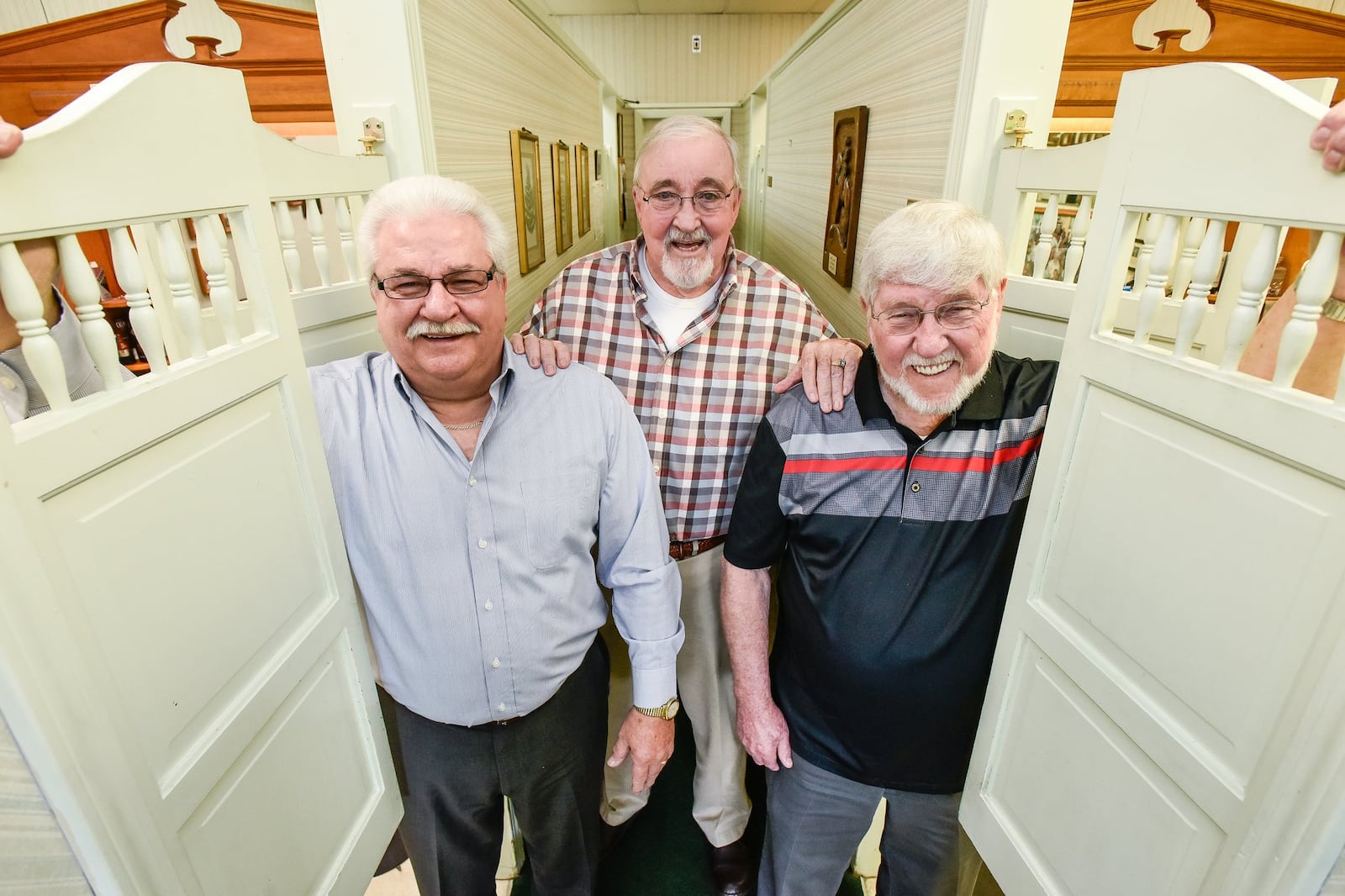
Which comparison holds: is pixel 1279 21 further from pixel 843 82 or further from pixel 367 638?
pixel 367 638

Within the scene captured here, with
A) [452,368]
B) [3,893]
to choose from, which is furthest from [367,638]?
[3,893]

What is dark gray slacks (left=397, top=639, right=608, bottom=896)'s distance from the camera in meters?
1.46

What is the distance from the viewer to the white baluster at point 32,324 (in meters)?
0.62

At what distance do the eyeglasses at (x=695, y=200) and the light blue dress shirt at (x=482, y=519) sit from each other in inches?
24.7

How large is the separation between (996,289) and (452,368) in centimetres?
113

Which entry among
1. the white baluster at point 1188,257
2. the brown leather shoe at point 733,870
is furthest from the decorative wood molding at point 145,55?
the brown leather shoe at point 733,870

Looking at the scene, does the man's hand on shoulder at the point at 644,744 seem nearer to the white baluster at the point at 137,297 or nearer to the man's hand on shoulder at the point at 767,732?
the man's hand on shoulder at the point at 767,732

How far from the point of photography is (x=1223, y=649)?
0.85 meters

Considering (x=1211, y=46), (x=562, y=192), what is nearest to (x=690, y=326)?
(x=562, y=192)

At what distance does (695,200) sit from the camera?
182 cm

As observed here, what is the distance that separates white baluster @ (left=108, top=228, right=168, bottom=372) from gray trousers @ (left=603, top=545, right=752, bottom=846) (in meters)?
1.37

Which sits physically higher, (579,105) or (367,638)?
(579,105)

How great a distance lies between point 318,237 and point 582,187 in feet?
14.3

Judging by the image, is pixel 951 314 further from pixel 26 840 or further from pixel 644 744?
pixel 26 840
